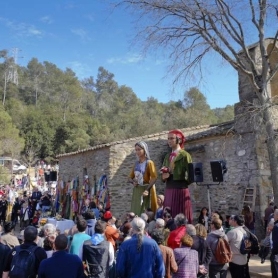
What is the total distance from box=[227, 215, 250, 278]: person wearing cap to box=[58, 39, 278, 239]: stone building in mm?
3591

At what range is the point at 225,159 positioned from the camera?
1227 cm

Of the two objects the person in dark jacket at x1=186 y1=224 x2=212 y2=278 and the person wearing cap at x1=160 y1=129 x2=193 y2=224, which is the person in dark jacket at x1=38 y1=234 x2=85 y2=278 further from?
the person wearing cap at x1=160 y1=129 x2=193 y2=224

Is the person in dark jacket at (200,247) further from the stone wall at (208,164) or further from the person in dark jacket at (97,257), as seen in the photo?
the stone wall at (208,164)

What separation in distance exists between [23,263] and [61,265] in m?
0.66

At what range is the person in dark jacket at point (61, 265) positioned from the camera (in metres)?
3.52

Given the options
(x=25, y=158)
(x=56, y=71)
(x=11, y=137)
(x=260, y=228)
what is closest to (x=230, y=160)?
(x=260, y=228)

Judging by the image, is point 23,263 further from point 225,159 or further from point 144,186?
point 225,159

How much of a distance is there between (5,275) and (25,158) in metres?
38.0

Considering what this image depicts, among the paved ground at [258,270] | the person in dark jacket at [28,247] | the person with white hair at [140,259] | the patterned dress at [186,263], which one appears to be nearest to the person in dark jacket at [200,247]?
the patterned dress at [186,263]

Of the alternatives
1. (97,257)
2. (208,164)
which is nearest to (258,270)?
(97,257)

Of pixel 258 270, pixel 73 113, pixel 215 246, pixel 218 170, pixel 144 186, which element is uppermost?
pixel 73 113

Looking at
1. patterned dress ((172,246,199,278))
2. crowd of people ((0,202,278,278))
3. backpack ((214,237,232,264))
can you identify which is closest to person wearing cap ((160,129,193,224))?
crowd of people ((0,202,278,278))

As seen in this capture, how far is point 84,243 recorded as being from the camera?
4297mm

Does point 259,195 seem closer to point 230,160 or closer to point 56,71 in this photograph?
point 230,160
